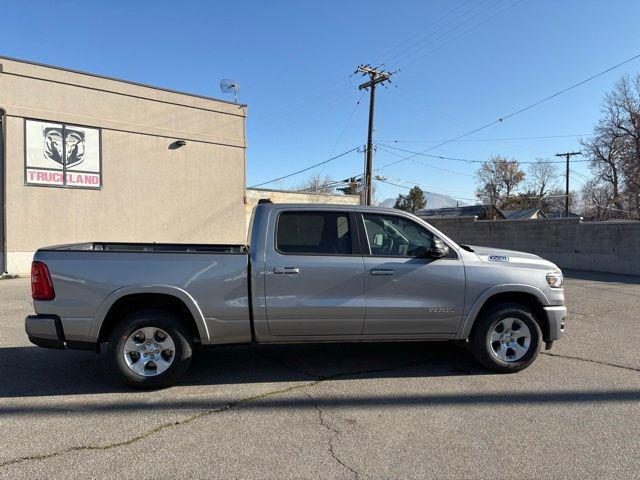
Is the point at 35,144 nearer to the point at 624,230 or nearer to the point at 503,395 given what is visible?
the point at 503,395

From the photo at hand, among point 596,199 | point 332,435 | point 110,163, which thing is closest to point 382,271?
point 332,435

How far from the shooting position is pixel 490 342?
517 centimetres

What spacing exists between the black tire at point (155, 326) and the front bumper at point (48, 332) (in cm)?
31

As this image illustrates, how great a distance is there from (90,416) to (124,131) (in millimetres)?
15480

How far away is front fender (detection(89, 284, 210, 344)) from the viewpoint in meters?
4.57

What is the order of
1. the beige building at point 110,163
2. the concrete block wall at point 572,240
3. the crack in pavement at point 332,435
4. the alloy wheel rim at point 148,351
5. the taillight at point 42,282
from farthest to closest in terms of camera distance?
the concrete block wall at point 572,240 < the beige building at point 110,163 < the alloy wheel rim at point 148,351 < the taillight at point 42,282 < the crack in pavement at point 332,435

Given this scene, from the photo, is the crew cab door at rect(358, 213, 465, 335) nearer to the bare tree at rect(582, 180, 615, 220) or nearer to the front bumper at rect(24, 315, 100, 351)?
the front bumper at rect(24, 315, 100, 351)

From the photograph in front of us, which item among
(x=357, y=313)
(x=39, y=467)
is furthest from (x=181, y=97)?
(x=39, y=467)

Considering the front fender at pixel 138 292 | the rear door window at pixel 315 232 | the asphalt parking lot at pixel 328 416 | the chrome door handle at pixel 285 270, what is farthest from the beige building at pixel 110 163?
the chrome door handle at pixel 285 270

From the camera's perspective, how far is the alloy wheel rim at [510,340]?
5207 mm

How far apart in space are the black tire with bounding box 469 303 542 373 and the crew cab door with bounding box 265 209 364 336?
52.6 inches

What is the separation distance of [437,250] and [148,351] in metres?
3.12

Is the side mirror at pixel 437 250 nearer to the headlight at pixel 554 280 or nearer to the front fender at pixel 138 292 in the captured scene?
the headlight at pixel 554 280

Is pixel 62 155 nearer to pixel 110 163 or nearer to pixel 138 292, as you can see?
pixel 110 163
